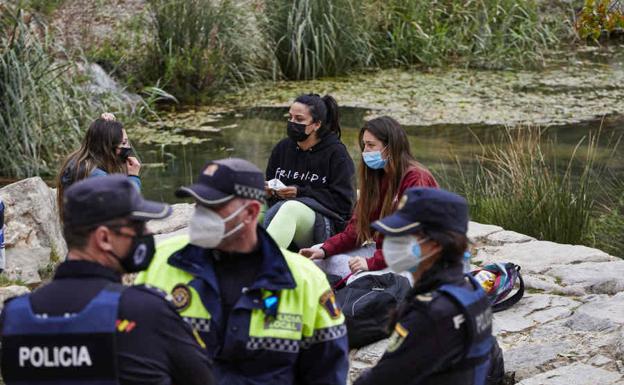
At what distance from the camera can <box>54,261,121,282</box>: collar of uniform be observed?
2436 millimetres

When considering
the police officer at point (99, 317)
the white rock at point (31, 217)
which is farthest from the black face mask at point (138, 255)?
the white rock at point (31, 217)

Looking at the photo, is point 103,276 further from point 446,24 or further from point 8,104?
point 446,24

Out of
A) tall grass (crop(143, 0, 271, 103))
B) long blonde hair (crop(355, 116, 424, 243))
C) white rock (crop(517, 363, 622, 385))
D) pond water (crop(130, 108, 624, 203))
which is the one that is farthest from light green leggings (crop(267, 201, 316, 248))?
tall grass (crop(143, 0, 271, 103))

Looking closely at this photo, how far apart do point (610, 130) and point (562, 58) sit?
3.97 meters

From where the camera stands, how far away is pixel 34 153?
8.59 m

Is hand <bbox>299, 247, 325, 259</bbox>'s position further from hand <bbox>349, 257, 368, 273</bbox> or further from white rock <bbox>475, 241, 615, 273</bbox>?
white rock <bbox>475, 241, 615, 273</bbox>

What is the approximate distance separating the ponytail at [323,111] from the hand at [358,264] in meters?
0.99

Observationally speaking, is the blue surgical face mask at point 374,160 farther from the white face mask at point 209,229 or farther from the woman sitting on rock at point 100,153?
the white face mask at point 209,229

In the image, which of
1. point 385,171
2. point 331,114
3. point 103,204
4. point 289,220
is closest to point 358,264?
point 385,171

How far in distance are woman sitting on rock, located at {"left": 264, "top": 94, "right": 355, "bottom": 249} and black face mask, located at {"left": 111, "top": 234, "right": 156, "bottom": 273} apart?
2.78 m

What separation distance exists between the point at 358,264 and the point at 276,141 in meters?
5.95

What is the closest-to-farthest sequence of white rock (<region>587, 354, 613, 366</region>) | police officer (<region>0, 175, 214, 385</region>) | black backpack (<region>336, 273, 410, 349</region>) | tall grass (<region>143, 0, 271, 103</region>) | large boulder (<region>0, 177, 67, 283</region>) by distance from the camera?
police officer (<region>0, 175, 214, 385</region>) < white rock (<region>587, 354, 613, 366</region>) < black backpack (<region>336, 273, 410, 349</region>) < large boulder (<region>0, 177, 67, 283</region>) < tall grass (<region>143, 0, 271, 103</region>)

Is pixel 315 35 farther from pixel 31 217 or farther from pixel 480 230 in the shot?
pixel 31 217

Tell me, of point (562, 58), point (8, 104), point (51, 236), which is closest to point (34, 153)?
point (8, 104)
